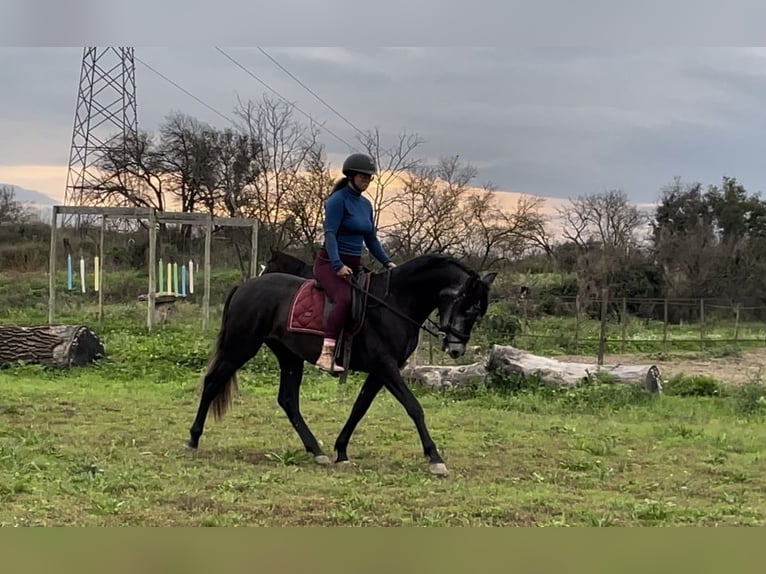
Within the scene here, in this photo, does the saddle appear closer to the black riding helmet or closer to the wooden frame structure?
the black riding helmet

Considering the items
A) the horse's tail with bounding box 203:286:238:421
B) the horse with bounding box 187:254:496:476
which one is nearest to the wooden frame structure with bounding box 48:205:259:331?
the horse's tail with bounding box 203:286:238:421

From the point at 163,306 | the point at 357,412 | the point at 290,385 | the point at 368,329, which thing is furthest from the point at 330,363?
the point at 163,306

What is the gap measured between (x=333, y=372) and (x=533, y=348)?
913cm

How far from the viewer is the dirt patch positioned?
12.4 metres

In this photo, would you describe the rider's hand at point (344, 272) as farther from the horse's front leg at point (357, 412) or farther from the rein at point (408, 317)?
the horse's front leg at point (357, 412)

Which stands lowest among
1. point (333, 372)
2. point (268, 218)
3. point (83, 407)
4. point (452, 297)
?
point (83, 407)

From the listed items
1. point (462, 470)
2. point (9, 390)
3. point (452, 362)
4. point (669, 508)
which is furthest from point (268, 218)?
point (669, 508)

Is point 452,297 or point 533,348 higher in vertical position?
point 452,297

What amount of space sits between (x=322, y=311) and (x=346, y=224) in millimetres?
677

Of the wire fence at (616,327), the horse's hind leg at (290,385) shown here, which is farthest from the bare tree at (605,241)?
the horse's hind leg at (290,385)

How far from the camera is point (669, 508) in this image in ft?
13.9

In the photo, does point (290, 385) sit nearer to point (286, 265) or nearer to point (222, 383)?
point (222, 383)

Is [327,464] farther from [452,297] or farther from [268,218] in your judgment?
[268,218]

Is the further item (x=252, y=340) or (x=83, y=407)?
(x=83, y=407)
